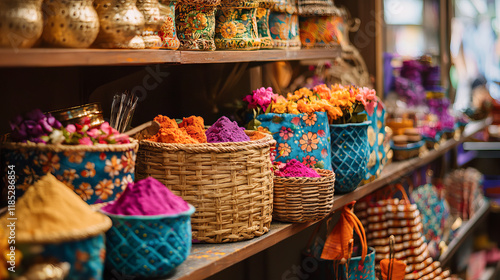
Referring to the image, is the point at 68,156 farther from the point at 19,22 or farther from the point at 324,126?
the point at 324,126

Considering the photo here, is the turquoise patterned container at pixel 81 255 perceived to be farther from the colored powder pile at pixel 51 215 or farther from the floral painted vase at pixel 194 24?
the floral painted vase at pixel 194 24

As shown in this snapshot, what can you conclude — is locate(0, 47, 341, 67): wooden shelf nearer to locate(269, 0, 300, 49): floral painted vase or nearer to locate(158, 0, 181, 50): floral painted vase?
locate(158, 0, 181, 50): floral painted vase

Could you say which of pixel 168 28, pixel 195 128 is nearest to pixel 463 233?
pixel 195 128

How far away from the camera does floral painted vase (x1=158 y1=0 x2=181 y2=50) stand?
153 centimetres

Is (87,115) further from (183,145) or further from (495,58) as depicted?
(495,58)

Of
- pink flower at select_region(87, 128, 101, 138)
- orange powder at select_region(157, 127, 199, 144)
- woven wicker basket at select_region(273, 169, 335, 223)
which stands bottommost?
woven wicker basket at select_region(273, 169, 335, 223)

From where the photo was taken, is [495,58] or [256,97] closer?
[256,97]

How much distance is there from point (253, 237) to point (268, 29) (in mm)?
759

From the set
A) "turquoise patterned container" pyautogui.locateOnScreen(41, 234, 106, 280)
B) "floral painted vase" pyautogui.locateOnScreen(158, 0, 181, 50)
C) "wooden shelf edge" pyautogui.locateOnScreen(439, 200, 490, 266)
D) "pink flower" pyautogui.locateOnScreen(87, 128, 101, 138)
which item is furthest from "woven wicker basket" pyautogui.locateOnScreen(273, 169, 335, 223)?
"wooden shelf edge" pyautogui.locateOnScreen(439, 200, 490, 266)

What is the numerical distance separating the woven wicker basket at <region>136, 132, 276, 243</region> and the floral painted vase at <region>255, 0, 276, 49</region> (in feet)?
1.55

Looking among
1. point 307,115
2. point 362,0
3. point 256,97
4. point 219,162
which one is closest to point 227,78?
point 256,97

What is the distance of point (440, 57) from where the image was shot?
4.61 m

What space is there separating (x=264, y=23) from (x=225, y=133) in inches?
21.6

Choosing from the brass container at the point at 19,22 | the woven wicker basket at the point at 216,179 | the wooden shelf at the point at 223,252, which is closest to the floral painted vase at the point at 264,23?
the woven wicker basket at the point at 216,179
